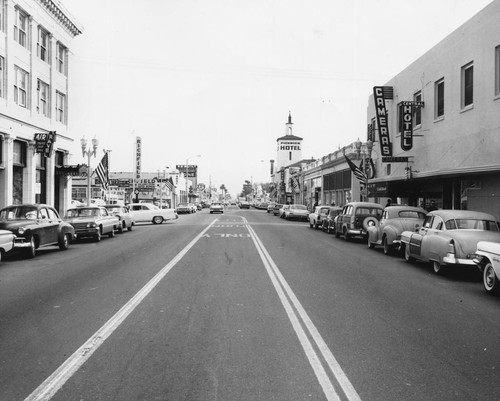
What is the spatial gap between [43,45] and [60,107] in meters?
4.45

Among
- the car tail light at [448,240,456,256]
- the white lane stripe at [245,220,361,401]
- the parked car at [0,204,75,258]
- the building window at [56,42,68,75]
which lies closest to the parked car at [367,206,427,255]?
the car tail light at [448,240,456,256]

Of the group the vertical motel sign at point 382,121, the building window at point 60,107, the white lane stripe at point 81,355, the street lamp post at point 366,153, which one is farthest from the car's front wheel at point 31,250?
the building window at point 60,107

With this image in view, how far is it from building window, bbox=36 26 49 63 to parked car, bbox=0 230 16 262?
19.9m

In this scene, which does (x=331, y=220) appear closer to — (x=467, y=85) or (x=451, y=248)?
(x=467, y=85)

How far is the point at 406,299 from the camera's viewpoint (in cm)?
874

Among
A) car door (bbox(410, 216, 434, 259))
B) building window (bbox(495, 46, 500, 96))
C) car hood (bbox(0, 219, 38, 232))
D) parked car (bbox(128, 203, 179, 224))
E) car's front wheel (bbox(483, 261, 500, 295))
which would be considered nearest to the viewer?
car's front wheel (bbox(483, 261, 500, 295))

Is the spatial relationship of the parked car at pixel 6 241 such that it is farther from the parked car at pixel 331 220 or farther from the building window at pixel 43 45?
the building window at pixel 43 45

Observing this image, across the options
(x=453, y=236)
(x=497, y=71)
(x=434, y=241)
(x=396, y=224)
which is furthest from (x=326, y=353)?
(x=497, y=71)

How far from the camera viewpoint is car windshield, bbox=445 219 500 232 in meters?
11.8

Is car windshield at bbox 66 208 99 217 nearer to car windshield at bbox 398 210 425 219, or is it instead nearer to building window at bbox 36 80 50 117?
building window at bbox 36 80 50 117

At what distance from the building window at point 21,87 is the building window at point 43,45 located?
2478 mm

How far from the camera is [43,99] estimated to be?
101 ft

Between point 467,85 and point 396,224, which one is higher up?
point 467,85

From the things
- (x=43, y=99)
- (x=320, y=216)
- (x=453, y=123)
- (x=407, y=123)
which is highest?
(x=43, y=99)
